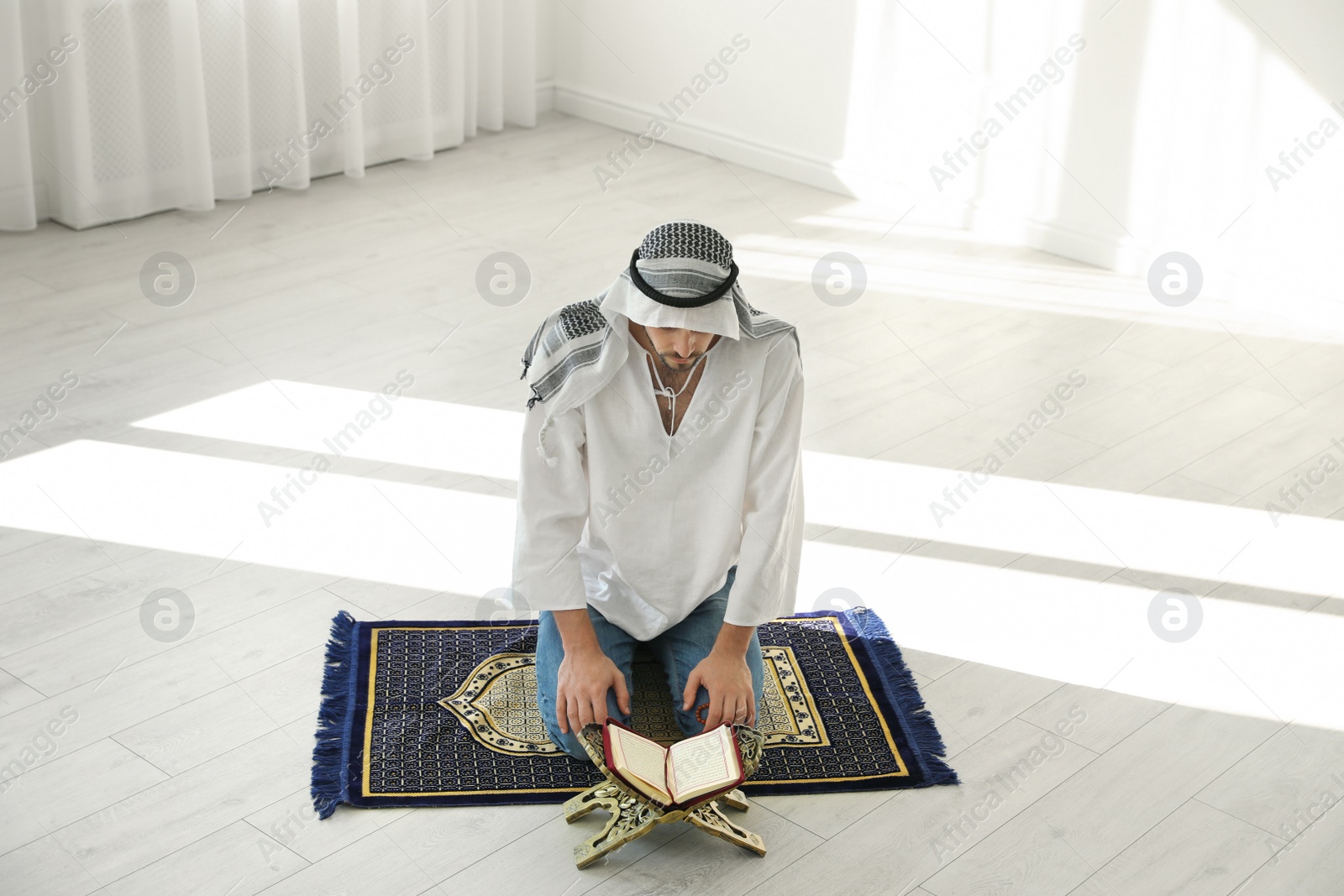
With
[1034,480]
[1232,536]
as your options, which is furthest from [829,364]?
[1232,536]

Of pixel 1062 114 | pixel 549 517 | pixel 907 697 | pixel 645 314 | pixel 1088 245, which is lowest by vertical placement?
pixel 1088 245

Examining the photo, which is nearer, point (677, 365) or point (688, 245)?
point (688, 245)

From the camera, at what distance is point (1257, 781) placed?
2.33 m

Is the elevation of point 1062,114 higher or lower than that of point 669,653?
higher

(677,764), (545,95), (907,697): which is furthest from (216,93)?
(677,764)

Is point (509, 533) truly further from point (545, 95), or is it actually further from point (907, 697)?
point (545, 95)

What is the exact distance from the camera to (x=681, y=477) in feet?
7.21

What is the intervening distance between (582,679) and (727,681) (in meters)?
0.23

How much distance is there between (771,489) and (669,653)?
37 centimetres

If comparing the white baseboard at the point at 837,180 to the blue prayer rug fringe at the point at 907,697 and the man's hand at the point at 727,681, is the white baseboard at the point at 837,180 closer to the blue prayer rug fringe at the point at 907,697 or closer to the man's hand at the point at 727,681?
the blue prayer rug fringe at the point at 907,697

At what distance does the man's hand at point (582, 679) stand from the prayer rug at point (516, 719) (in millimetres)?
156

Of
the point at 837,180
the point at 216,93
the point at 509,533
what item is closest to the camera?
the point at 509,533

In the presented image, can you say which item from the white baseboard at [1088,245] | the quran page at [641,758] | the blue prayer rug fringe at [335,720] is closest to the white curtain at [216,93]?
the white baseboard at [1088,245]

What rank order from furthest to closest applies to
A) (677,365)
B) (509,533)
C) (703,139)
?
(703,139) → (509,533) → (677,365)
